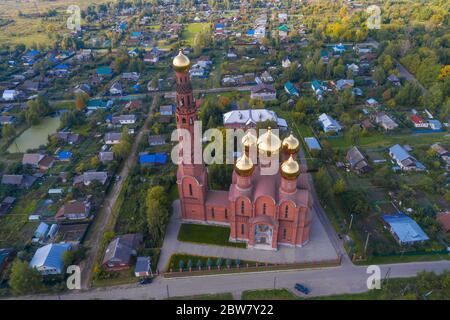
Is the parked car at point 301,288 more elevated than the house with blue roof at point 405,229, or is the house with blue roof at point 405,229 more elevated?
the house with blue roof at point 405,229

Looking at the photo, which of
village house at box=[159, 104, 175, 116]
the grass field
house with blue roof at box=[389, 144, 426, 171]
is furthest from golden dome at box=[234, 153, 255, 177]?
the grass field

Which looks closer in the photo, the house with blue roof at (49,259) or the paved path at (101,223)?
the house with blue roof at (49,259)

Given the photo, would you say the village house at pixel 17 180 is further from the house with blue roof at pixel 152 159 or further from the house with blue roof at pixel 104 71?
the house with blue roof at pixel 104 71

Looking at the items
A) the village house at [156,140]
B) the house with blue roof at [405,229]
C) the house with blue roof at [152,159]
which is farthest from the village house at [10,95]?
the house with blue roof at [405,229]

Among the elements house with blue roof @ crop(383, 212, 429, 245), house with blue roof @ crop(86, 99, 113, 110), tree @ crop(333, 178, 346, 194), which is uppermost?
tree @ crop(333, 178, 346, 194)

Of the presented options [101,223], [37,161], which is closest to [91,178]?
[101,223]

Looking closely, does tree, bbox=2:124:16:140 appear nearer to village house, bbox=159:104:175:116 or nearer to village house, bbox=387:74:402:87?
village house, bbox=159:104:175:116
